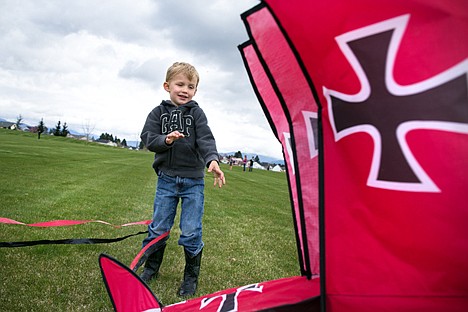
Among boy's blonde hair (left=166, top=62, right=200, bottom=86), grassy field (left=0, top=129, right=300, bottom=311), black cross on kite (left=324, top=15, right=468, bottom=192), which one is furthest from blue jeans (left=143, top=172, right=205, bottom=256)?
black cross on kite (left=324, top=15, right=468, bottom=192)

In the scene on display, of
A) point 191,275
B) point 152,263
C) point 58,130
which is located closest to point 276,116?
point 191,275

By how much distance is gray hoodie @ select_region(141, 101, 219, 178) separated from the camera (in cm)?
295

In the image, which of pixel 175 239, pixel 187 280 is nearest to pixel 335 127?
pixel 187 280

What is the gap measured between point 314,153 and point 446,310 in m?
0.68

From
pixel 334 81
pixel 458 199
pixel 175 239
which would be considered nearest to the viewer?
pixel 458 199

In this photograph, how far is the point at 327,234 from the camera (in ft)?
3.93

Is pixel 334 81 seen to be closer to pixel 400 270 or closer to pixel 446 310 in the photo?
pixel 400 270

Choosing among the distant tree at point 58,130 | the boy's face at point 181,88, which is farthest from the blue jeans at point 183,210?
the distant tree at point 58,130

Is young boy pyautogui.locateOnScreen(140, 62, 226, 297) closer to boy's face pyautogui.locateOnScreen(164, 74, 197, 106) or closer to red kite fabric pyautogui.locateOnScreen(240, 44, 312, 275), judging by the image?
boy's face pyautogui.locateOnScreen(164, 74, 197, 106)

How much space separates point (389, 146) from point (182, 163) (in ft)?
6.86

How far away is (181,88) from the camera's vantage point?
3012mm

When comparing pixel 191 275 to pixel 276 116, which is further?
pixel 191 275

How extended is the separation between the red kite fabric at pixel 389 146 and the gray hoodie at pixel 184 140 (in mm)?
1808

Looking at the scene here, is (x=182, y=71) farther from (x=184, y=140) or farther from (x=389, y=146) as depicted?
(x=389, y=146)
